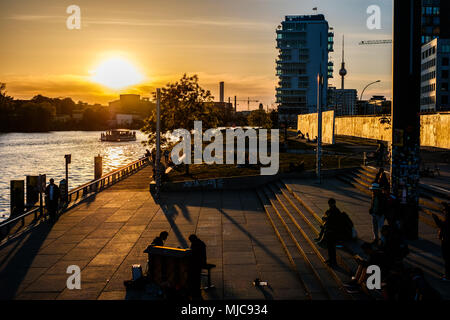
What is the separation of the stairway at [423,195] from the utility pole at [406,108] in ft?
6.80

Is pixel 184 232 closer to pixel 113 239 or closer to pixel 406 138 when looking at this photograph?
pixel 113 239

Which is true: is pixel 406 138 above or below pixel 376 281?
above

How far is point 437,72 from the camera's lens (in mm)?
86625

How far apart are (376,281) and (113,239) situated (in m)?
8.36

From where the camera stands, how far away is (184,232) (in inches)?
535

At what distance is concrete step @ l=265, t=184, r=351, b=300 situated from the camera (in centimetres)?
814

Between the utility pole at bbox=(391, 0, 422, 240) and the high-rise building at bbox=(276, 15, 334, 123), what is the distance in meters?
146

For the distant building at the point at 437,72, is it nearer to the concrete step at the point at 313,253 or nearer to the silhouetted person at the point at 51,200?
the concrete step at the point at 313,253

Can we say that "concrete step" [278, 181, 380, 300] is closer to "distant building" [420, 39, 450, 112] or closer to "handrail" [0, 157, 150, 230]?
"handrail" [0, 157, 150, 230]

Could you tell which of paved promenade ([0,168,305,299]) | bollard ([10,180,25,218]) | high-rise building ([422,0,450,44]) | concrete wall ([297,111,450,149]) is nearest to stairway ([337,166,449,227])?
concrete wall ([297,111,450,149])

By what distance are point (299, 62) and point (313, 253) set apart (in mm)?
156606

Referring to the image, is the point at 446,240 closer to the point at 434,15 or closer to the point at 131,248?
the point at 131,248

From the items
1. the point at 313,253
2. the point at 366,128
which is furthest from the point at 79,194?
the point at 366,128

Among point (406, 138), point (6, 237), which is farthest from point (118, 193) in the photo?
point (406, 138)
